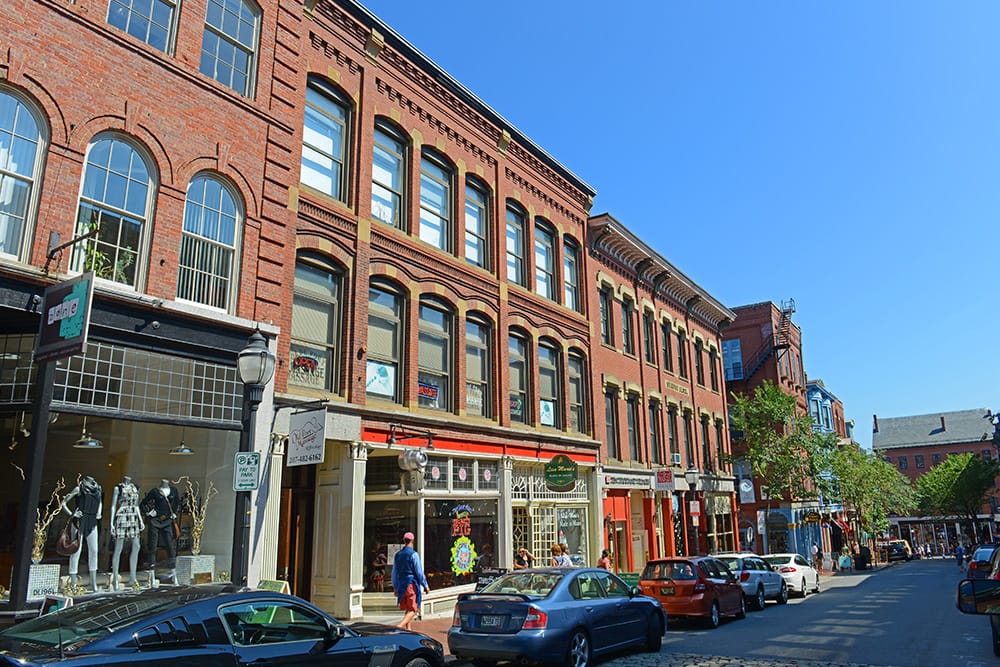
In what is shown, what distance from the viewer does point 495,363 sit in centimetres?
1912

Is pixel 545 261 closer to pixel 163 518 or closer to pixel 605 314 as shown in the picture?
pixel 605 314

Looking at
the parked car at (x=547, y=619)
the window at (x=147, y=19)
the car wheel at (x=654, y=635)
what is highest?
the window at (x=147, y=19)

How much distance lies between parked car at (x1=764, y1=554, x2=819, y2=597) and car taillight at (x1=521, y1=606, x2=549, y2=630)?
15.2m

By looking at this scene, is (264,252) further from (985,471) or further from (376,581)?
(985,471)

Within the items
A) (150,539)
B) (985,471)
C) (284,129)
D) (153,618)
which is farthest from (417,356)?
(985,471)

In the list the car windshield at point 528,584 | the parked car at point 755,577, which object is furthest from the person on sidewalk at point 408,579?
the parked car at point 755,577

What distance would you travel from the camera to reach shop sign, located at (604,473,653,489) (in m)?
A: 23.6

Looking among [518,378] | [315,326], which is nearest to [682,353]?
[518,378]

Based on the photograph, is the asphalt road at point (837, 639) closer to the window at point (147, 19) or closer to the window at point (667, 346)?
the window at point (667, 346)

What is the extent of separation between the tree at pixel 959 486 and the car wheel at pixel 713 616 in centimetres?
6775

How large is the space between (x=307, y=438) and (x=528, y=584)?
4414 millimetres

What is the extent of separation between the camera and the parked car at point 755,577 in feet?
60.4

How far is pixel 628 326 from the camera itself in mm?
27375

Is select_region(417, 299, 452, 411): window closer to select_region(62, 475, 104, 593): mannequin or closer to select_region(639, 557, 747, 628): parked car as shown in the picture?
select_region(639, 557, 747, 628): parked car
